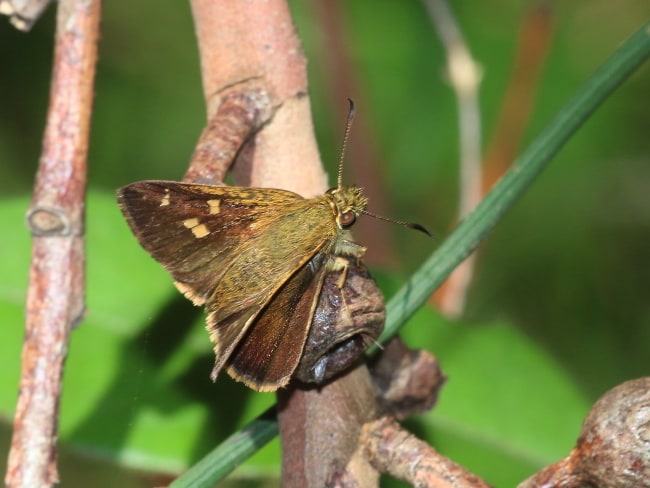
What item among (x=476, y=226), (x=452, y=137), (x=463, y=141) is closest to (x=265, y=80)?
(x=476, y=226)

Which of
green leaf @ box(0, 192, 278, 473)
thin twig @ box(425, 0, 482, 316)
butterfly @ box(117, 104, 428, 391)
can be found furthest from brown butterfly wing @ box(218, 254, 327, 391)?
thin twig @ box(425, 0, 482, 316)

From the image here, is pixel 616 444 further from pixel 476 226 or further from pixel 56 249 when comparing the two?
pixel 56 249

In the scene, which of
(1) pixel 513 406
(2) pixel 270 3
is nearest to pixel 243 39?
(2) pixel 270 3

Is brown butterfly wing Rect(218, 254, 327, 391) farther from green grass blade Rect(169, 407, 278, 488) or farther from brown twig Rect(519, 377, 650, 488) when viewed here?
brown twig Rect(519, 377, 650, 488)

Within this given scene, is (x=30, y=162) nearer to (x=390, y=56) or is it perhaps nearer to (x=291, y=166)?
(x=390, y=56)

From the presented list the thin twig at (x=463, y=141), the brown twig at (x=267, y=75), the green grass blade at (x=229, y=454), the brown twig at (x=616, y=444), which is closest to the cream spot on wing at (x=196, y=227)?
the brown twig at (x=267, y=75)

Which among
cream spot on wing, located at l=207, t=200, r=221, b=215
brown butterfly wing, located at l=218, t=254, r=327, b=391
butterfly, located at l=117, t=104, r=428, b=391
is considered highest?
cream spot on wing, located at l=207, t=200, r=221, b=215
